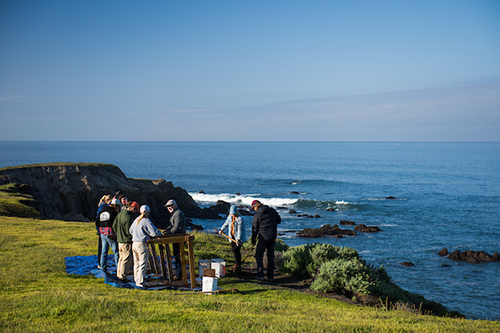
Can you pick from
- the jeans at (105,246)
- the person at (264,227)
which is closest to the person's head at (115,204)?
the jeans at (105,246)

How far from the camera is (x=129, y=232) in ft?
31.6

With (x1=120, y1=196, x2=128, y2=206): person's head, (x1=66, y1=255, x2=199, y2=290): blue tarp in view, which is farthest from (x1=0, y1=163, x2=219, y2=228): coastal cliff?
(x1=120, y1=196, x2=128, y2=206): person's head

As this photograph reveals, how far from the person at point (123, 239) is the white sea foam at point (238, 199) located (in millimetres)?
46088

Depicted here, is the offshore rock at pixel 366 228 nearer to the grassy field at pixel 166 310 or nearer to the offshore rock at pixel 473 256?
the offshore rock at pixel 473 256

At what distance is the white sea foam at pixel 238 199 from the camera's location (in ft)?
188

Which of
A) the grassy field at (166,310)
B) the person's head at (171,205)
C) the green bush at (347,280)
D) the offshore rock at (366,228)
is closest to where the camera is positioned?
the grassy field at (166,310)

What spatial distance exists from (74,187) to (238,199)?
2969cm

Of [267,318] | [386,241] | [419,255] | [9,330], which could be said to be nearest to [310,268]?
[267,318]

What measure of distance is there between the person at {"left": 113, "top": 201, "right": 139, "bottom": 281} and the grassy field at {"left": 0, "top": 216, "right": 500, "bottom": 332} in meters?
0.65

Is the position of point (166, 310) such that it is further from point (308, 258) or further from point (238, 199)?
point (238, 199)

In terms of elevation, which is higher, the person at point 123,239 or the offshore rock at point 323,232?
the person at point 123,239

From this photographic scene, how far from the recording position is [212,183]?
79.1 metres

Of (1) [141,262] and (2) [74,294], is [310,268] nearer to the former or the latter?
(1) [141,262]

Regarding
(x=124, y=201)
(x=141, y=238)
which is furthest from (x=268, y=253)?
(x=124, y=201)
